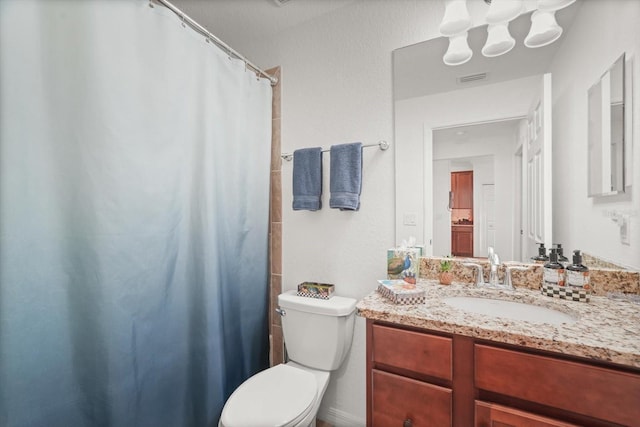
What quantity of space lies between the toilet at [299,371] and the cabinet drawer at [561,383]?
69 centimetres

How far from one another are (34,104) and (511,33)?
1.80 metres

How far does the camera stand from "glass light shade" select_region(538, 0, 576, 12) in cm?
109

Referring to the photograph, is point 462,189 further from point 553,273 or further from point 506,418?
point 506,418

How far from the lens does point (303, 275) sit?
68.7 inches

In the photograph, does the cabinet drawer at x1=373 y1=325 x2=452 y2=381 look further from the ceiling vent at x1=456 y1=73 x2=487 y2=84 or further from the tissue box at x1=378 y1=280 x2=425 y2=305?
the ceiling vent at x1=456 y1=73 x2=487 y2=84

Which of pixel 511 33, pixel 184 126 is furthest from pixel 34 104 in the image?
pixel 511 33

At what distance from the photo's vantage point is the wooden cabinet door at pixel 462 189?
4.44ft

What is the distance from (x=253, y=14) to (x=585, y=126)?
1.76 m

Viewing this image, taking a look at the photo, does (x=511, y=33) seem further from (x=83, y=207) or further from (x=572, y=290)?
(x=83, y=207)

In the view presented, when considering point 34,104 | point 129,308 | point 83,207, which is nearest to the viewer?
point 34,104

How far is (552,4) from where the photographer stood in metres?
1.12

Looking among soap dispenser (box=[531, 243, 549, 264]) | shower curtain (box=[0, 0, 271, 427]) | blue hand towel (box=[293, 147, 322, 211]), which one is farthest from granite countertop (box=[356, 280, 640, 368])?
shower curtain (box=[0, 0, 271, 427])

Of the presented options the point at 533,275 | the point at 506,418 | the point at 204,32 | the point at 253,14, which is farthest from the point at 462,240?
the point at 253,14

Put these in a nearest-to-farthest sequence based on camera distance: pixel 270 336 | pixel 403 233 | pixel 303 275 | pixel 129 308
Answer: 1. pixel 129 308
2. pixel 403 233
3. pixel 303 275
4. pixel 270 336
